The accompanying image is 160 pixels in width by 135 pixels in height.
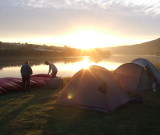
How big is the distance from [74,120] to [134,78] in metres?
6.80

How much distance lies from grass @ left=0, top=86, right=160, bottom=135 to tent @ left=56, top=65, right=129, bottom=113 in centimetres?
31

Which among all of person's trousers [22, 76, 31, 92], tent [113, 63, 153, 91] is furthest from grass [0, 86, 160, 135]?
person's trousers [22, 76, 31, 92]

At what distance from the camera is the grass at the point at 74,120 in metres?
7.46

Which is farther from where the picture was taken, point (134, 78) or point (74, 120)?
point (134, 78)

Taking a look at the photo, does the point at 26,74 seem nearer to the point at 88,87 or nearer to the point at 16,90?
the point at 16,90

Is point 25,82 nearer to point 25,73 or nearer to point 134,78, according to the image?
point 25,73

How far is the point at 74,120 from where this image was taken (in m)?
A: 8.52

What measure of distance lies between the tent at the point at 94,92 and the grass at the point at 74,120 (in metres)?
0.31

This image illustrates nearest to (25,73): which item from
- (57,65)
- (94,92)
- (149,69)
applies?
(94,92)

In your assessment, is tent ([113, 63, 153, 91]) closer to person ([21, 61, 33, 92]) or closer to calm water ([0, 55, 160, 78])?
person ([21, 61, 33, 92])

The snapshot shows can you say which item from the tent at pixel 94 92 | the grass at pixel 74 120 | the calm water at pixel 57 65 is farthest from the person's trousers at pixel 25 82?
the calm water at pixel 57 65

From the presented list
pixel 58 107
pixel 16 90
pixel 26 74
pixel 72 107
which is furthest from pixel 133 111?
pixel 16 90

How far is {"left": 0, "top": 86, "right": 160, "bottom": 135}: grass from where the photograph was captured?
24.5ft

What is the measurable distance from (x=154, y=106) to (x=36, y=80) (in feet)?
30.7
